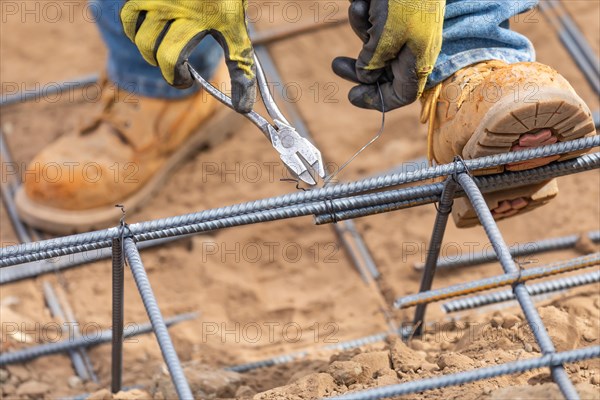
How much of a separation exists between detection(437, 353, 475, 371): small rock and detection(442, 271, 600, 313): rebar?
326mm

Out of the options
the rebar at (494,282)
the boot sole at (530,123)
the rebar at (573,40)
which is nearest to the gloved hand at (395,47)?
the boot sole at (530,123)

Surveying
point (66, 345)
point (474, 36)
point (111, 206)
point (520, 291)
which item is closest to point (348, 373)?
point (520, 291)

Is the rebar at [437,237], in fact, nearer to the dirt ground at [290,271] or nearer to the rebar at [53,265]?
the dirt ground at [290,271]

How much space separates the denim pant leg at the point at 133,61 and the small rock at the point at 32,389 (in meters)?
1.02

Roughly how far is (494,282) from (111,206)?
1.63 meters

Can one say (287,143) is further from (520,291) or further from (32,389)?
(32,389)

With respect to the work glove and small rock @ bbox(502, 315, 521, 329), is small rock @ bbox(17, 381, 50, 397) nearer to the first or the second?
the work glove

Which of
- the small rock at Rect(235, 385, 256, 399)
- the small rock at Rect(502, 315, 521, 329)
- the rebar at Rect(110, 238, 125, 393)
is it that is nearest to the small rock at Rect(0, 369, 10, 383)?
the rebar at Rect(110, 238, 125, 393)

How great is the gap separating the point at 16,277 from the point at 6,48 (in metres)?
1.19

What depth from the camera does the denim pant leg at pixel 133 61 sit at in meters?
3.21

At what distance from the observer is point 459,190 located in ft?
7.78

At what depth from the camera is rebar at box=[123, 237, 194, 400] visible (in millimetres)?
1971

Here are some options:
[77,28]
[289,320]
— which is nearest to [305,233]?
[289,320]

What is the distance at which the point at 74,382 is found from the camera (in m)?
2.85
